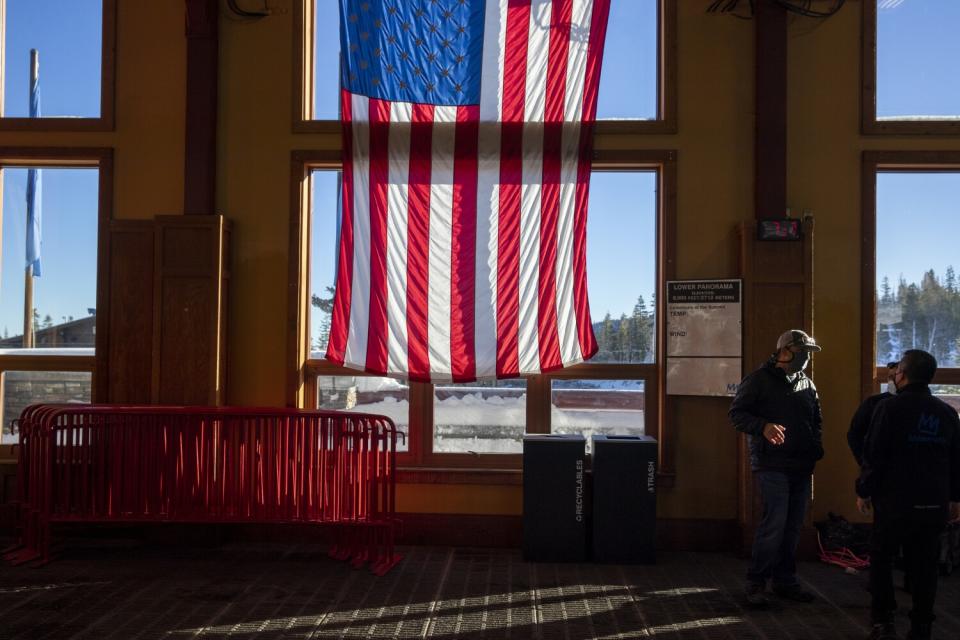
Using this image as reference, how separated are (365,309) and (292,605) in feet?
8.93

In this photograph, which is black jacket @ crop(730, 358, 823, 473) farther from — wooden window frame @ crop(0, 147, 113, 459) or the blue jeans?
wooden window frame @ crop(0, 147, 113, 459)

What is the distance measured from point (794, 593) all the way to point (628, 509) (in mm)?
1467

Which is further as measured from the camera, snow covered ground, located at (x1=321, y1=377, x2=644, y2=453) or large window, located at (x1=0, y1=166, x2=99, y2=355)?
large window, located at (x1=0, y1=166, x2=99, y2=355)

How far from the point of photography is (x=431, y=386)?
758 centimetres

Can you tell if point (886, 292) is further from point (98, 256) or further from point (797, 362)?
point (98, 256)

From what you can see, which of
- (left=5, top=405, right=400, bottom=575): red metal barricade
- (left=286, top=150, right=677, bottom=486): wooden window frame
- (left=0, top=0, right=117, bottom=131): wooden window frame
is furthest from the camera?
(left=0, top=0, right=117, bottom=131): wooden window frame

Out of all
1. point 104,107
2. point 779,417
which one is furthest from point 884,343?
point 104,107

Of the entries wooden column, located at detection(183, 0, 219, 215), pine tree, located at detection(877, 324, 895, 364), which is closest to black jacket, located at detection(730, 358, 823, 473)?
pine tree, located at detection(877, 324, 895, 364)

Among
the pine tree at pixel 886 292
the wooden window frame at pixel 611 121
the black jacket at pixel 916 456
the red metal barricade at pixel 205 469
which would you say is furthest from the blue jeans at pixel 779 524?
the wooden window frame at pixel 611 121

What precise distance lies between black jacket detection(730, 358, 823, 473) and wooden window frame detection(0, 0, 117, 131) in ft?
19.9

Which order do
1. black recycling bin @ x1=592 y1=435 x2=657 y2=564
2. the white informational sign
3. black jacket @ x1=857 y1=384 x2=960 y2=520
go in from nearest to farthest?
1. black jacket @ x1=857 y1=384 x2=960 y2=520
2. black recycling bin @ x1=592 y1=435 x2=657 y2=564
3. the white informational sign

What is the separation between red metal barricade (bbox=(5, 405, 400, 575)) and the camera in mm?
6547

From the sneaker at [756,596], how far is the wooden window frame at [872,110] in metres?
4.15

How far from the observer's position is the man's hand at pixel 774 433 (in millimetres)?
5477
